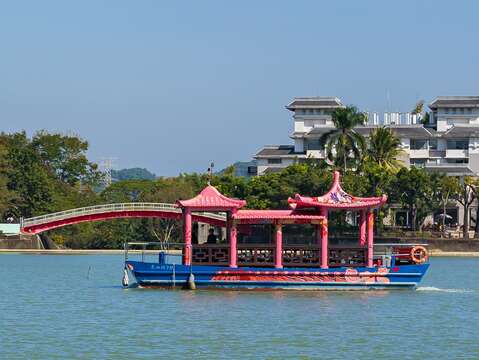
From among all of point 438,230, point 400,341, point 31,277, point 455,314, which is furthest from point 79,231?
point 400,341

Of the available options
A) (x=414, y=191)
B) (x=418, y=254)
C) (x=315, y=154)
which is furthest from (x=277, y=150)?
(x=418, y=254)

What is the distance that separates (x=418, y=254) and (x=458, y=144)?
72488mm

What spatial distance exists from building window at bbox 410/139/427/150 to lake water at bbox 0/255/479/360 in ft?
223

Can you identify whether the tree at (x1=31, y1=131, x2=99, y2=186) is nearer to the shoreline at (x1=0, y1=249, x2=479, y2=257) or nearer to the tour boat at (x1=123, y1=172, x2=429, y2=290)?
the shoreline at (x1=0, y1=249, x2=479, y2=257)

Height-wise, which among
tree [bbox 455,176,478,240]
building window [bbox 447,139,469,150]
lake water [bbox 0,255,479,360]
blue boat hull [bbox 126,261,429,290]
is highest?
building window [bbox 447,139,469,150]

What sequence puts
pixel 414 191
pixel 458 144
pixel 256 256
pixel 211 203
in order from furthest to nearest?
pixel 458 144, pixel 414 191, pixel 256 256, pixel 211 203

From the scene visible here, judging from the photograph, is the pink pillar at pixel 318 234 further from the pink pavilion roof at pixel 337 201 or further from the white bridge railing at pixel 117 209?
the white bridge railing at pixel 117 209

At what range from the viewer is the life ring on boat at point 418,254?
5262 cm

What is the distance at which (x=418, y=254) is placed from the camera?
52844 mm

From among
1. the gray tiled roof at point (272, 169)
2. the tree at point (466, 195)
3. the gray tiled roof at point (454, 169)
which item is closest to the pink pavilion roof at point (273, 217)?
the tree at point (466, 195)

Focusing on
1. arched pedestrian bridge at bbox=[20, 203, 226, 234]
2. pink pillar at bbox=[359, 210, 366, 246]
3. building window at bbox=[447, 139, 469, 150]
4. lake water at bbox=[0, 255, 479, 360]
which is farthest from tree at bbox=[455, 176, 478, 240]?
pink pillar at bbox=[359, 210, 366, 246]

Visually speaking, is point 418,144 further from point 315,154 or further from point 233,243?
point 233,243

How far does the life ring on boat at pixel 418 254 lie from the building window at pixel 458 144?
2827 inches

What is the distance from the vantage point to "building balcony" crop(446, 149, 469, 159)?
404 feet
